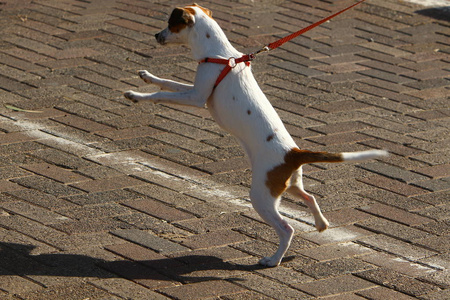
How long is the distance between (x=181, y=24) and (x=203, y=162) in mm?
1361

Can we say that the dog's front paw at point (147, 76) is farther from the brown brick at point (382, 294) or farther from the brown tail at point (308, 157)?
the brown brick at point (382, 294)

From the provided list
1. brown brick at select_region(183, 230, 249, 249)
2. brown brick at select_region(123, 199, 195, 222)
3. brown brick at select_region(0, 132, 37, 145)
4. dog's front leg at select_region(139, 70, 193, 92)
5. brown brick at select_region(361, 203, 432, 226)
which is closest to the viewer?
brown brick at select_region(183, 230, 249, 249)

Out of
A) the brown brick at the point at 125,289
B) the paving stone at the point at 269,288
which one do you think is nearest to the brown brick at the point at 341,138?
the paving stone at the point at 269,288

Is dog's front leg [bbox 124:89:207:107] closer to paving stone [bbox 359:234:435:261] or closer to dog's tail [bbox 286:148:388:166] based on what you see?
dog's tail [bbox 286:148:388:166]

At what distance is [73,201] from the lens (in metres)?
5.17

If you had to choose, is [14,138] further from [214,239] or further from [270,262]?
[270,262]

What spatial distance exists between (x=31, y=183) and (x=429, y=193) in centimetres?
263

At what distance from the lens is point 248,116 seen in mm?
4566

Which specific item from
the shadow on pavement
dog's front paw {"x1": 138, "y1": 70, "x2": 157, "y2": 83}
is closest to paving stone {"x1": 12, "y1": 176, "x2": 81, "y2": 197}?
dog's front paw {"x1": 138, "y1": 70, "x2": 157, "y2": 83}

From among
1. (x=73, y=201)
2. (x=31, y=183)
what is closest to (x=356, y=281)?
(x=73, y=201)

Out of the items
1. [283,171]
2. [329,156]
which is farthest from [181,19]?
[329,156]

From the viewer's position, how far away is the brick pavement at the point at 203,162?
4414 mm

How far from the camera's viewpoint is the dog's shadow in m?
4.30

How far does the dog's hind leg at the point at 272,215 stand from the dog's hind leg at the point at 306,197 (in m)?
0.21
